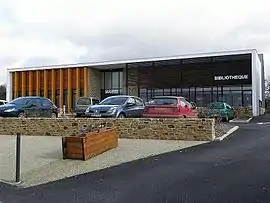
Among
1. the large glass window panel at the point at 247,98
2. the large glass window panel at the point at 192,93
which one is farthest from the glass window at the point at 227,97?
the large glass window panel at the point at 192,93

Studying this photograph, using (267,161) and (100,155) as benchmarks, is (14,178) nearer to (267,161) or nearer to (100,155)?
(100,155)

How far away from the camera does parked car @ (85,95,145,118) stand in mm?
18906

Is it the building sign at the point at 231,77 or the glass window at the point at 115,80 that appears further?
the glass window at the point at 115,80

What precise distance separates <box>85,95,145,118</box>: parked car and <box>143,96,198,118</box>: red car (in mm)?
1492

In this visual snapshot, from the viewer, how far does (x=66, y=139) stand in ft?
40.6

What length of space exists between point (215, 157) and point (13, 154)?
5954 mm

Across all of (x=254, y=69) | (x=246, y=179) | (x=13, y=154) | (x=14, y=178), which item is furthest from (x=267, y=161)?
(x=254, y=69)

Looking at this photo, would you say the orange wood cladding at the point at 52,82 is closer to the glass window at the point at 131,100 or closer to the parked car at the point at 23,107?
the parked car at the point at 23,107

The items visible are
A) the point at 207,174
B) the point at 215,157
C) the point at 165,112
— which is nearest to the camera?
the point at 207,174

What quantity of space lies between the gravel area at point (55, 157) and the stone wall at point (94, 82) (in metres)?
33.3

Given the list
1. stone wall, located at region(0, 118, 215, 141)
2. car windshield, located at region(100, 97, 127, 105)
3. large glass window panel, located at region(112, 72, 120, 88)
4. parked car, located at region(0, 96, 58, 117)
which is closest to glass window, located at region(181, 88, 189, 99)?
large glass window panel, located at region(112, 72, 120, 88)

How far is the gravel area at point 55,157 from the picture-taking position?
10.3 meters

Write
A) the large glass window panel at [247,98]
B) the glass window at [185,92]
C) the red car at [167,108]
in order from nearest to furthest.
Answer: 1. the red car at [167,108]
2. the large glass window panel at [247,98]
3. the glass window at [185,92]

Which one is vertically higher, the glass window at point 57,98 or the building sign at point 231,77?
the building sign at point 231,77
